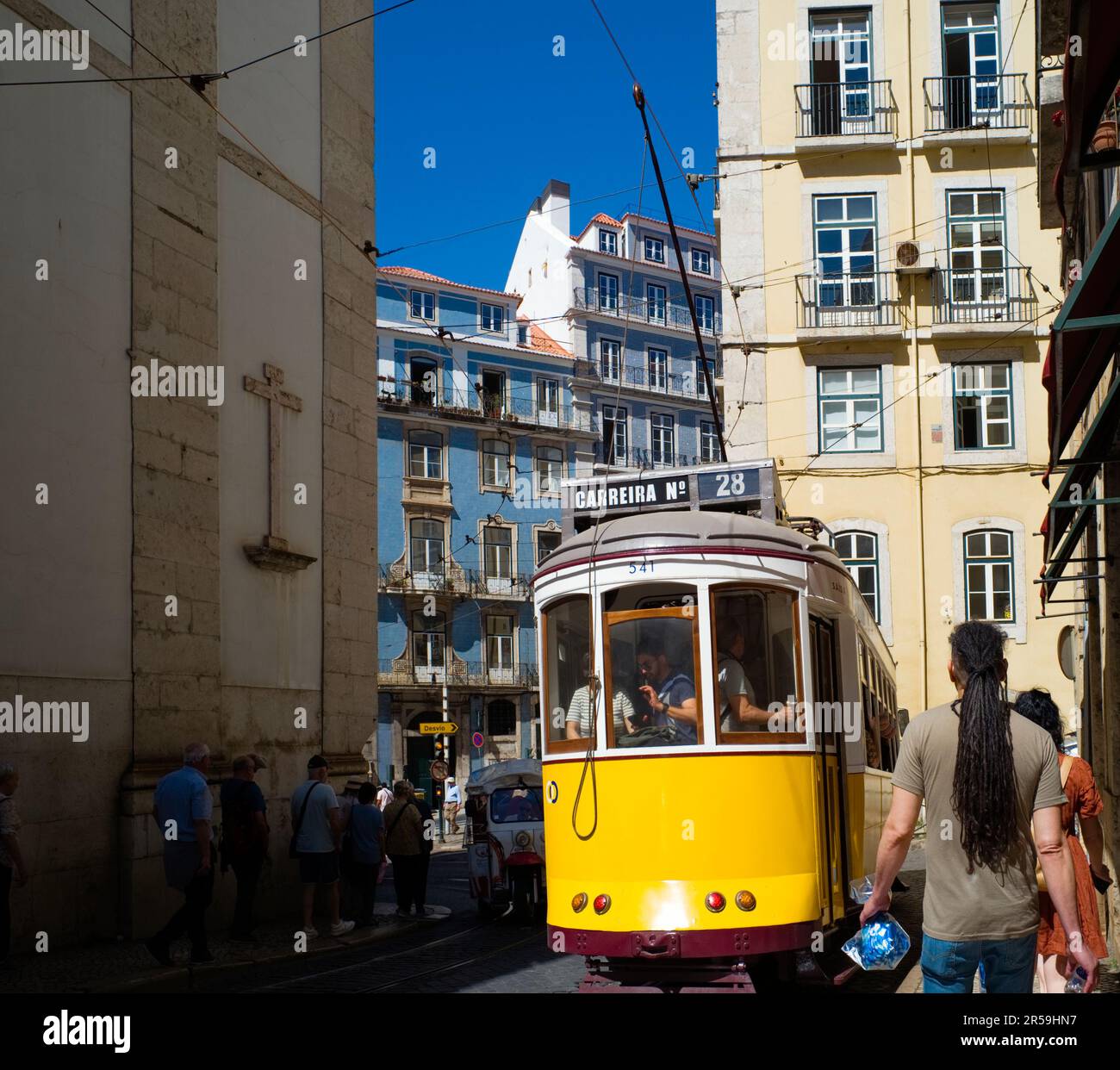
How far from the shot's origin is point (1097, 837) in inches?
283

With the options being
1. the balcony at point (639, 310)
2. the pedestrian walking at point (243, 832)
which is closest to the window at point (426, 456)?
the balcony at point (639, 310)

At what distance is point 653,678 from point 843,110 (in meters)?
22.3

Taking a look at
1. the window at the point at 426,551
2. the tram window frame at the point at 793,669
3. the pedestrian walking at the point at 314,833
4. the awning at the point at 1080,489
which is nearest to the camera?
the awning at the point at 1080,489

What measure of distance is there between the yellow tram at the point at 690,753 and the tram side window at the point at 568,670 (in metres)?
0.01

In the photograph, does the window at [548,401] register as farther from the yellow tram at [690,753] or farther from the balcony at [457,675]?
the yellow tram at [690,753]

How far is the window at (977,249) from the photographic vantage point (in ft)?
91.6

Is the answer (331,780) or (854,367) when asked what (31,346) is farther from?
(854,367)

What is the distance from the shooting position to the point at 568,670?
9422 mm

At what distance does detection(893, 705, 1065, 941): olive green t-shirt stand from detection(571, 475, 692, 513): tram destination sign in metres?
5.04

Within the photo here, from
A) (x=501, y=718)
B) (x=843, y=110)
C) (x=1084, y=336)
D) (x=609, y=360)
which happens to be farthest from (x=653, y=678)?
(x=609, y=360)

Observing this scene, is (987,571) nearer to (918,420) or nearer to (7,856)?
(918,420)
